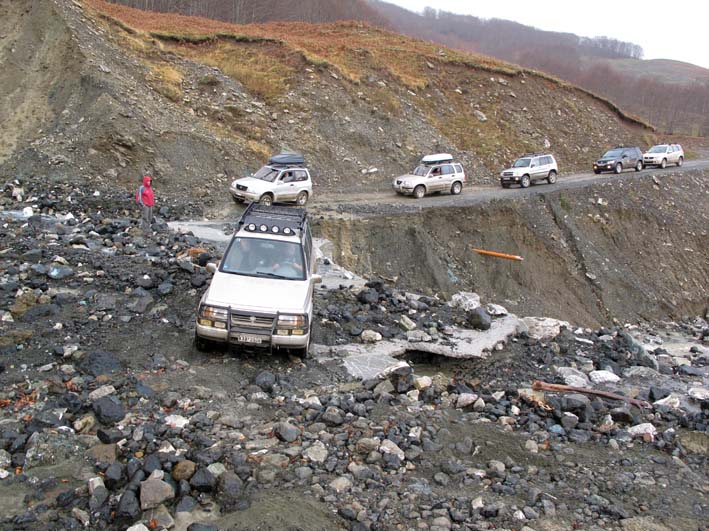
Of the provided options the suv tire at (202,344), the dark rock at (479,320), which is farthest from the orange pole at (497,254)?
the suv tire at (202,344)

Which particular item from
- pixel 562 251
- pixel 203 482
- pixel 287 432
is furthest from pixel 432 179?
pixel 203 482

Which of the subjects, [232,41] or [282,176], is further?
[232,41]

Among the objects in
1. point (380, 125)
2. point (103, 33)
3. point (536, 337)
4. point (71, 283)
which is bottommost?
point (536, 337)

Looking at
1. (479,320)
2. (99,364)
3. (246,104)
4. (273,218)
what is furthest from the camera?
(246,104)

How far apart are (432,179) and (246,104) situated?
10.1m

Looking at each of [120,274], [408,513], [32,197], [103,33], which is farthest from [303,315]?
[103,33]

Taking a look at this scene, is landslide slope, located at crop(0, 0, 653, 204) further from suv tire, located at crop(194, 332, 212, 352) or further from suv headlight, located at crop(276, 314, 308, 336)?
suv headlight, located at crop(276, 314, 308, 336)

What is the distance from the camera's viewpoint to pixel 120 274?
419 inches

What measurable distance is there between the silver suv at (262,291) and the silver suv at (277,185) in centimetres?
989

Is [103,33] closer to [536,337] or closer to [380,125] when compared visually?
[380,125]

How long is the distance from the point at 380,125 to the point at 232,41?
1047cm

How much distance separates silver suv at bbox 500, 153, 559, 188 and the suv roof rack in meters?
19.2

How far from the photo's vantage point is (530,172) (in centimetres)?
2769

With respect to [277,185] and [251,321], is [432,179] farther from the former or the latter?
[251,321]
